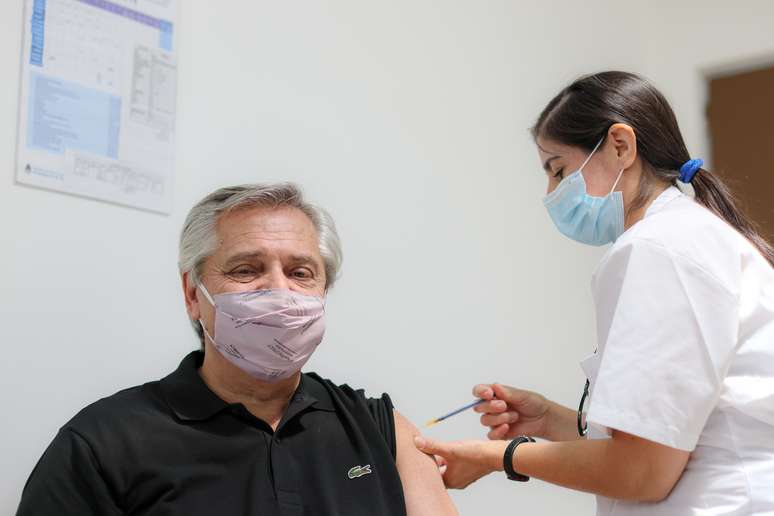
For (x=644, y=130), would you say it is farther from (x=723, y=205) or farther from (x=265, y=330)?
(x=265, y=330)

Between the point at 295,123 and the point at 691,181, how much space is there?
112cm

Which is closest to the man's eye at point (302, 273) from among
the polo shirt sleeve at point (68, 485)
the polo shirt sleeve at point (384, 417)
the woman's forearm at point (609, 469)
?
the polo shirt sleeve at point (384, 417)

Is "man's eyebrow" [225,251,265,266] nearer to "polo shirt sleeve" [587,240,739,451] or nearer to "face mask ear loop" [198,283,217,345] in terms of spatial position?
"face mask ear loop" [198,283,217,345]

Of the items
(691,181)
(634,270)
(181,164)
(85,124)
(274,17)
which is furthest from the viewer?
(274,17)

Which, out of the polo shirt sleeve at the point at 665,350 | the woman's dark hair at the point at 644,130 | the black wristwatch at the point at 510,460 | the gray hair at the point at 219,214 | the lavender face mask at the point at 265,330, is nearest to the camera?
the polo shirt sleeve at the point at 665,350

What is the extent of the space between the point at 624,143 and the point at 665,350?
1.55ft

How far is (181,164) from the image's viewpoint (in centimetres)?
227

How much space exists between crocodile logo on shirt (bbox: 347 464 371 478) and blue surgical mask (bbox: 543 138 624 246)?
63 cm

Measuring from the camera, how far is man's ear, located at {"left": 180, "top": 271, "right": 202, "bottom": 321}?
6.60ft

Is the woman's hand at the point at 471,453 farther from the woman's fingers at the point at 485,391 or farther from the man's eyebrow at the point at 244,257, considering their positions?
the man's eyebrow at the point at 244,257

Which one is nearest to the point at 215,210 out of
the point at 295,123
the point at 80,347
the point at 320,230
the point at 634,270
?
the point at 320,230

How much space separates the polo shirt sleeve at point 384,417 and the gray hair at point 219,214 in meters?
0.32

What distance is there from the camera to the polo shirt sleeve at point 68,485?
5.47 ft

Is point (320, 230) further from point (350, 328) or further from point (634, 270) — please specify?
point (634, 270)
